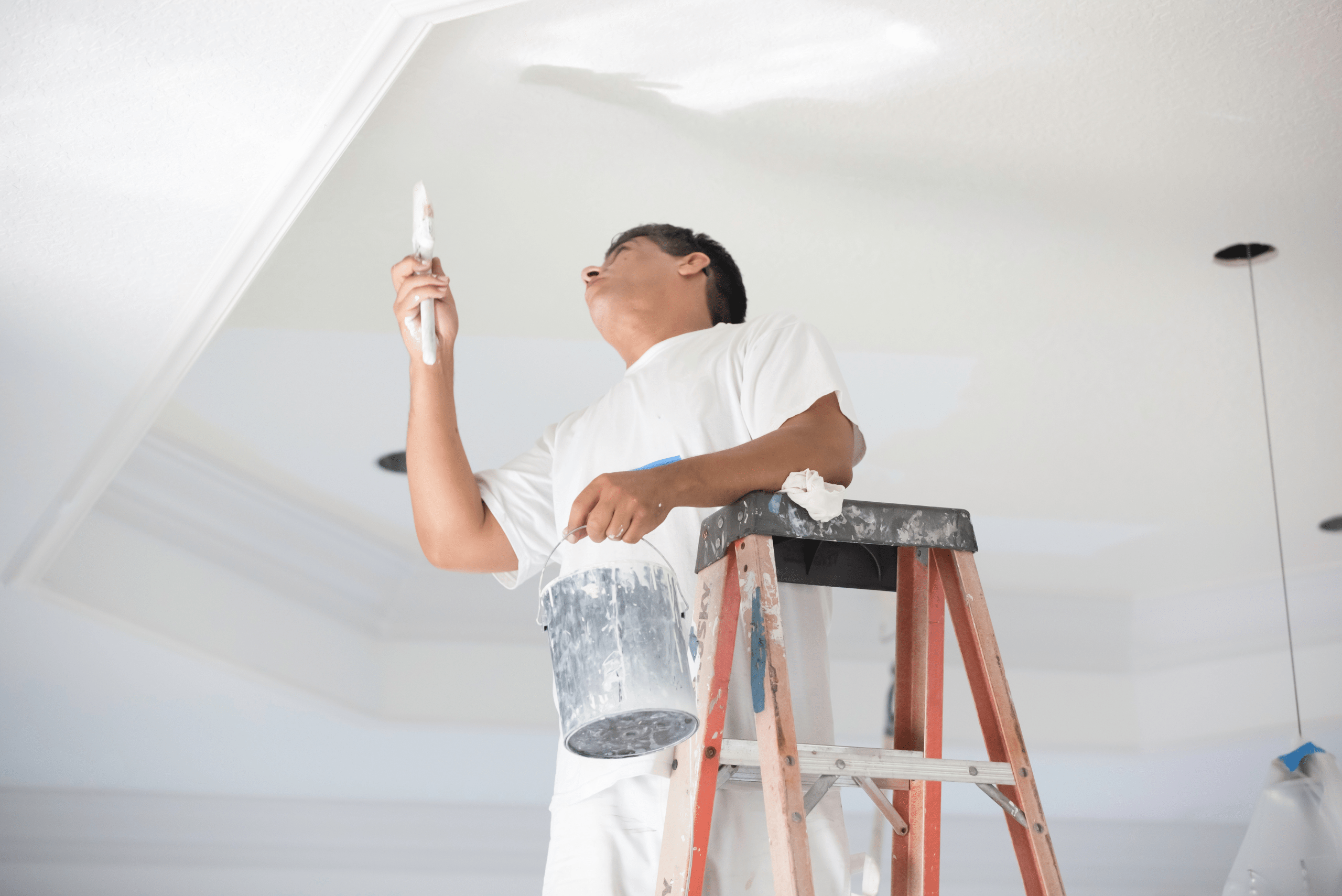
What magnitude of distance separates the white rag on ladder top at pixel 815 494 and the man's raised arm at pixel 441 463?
0.51 metres

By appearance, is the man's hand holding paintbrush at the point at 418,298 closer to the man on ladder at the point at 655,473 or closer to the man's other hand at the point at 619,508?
the man on ladder at the point at 655,473

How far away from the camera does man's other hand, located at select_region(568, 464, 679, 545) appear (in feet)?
3.76

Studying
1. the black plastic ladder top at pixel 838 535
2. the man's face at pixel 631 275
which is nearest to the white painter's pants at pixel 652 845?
the black plastic ladder top at pixel 838 535

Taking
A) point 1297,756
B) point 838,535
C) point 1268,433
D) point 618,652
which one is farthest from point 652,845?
point 1268,433

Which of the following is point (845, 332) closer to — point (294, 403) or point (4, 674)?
point (294, 403)

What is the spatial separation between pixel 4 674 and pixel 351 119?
349cm

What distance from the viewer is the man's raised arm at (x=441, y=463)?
61.3 inches

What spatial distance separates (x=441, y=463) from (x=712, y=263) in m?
0.59

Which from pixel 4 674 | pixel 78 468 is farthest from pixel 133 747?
pixel 78 468

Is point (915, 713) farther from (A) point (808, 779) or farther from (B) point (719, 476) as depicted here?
(B) point (719, 476)

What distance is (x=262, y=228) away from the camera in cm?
209

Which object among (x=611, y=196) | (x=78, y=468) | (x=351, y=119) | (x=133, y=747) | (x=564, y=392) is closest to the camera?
(x=351, y=119)

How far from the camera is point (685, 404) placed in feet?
4.94

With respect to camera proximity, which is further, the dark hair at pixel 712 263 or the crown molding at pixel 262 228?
the dark hair at pixel 712 263
